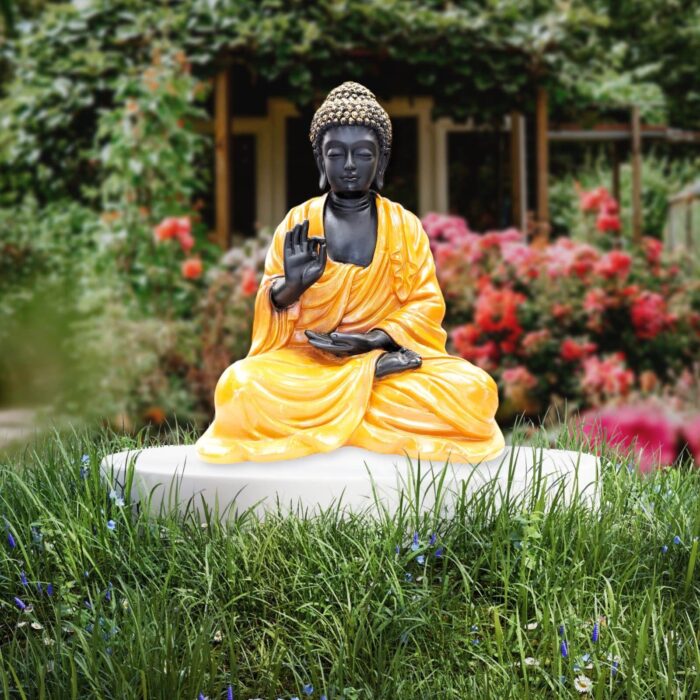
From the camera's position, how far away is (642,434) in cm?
524

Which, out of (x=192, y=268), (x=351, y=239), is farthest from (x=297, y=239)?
(x=192, y=268)

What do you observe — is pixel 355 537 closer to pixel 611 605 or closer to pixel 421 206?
pixel 611 605

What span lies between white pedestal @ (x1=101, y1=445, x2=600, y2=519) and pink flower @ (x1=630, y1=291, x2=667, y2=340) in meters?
3.82

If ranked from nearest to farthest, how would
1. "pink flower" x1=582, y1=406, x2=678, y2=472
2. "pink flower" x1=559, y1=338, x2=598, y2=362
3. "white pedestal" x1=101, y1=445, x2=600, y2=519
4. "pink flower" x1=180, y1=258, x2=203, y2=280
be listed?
"white pedestal" x1=101, y1=445, x2=600, y2=519, "pink flower" x1=582, y1=406, x2=678, y2=472, "pink flower" x1=180, y1=258, x2=203, y2=280, "pink flower" x1=559, y1=338, x2=598, y2=362

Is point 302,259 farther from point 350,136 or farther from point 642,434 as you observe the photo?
point 642,434

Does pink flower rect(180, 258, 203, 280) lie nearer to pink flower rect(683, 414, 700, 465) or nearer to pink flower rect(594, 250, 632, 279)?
pink flower rect(594, 250, 632, 279)

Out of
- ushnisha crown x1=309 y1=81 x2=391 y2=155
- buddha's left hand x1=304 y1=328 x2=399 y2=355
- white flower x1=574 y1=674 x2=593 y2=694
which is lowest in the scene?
white flower x1=574 y1=674 x2=593 y2=694

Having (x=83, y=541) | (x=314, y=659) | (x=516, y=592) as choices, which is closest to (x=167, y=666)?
(x=314, y=659)

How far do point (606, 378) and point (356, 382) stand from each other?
3489mm

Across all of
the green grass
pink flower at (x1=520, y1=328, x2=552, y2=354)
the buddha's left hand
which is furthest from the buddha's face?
pink flower at (x1=520, y1=328, x2=552, y2=354)

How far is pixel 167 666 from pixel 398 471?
1.15 metres

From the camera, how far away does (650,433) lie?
5.26m

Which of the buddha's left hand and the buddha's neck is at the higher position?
the buddha's neck

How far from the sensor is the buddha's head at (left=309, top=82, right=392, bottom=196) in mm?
4086
